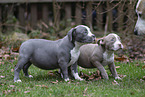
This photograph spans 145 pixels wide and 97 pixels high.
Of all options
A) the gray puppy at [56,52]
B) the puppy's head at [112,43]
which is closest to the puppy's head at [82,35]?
the gray puppy at [56,52]

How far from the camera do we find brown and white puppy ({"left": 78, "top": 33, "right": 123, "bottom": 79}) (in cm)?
492

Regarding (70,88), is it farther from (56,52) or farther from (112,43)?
(112,43)

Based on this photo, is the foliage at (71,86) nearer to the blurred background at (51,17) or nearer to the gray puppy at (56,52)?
the gray puppy at (56,52)

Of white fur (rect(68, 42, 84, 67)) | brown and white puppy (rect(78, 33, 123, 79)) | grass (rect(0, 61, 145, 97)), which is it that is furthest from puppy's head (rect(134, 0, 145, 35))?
white fur (rect(68, 42, 84, 67))

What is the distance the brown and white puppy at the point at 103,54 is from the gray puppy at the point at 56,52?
0.37 meters

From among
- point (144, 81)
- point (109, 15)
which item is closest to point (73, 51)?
point (144, 81)

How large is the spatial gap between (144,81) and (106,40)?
1.19 metres

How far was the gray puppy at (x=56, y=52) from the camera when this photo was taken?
15.8ft

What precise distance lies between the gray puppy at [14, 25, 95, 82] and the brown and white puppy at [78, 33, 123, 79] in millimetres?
366

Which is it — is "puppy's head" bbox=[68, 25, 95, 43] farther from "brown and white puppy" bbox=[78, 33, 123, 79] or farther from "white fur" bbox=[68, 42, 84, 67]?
"brown and white puppy" bbox=[78, 33, 123, 79]

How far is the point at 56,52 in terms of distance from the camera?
4879 mm

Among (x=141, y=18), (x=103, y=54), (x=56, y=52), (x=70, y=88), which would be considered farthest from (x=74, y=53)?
(x=141, y=18)

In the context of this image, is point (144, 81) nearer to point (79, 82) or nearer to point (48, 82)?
point (79, 82)

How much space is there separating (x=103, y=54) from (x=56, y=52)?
1041 mm
